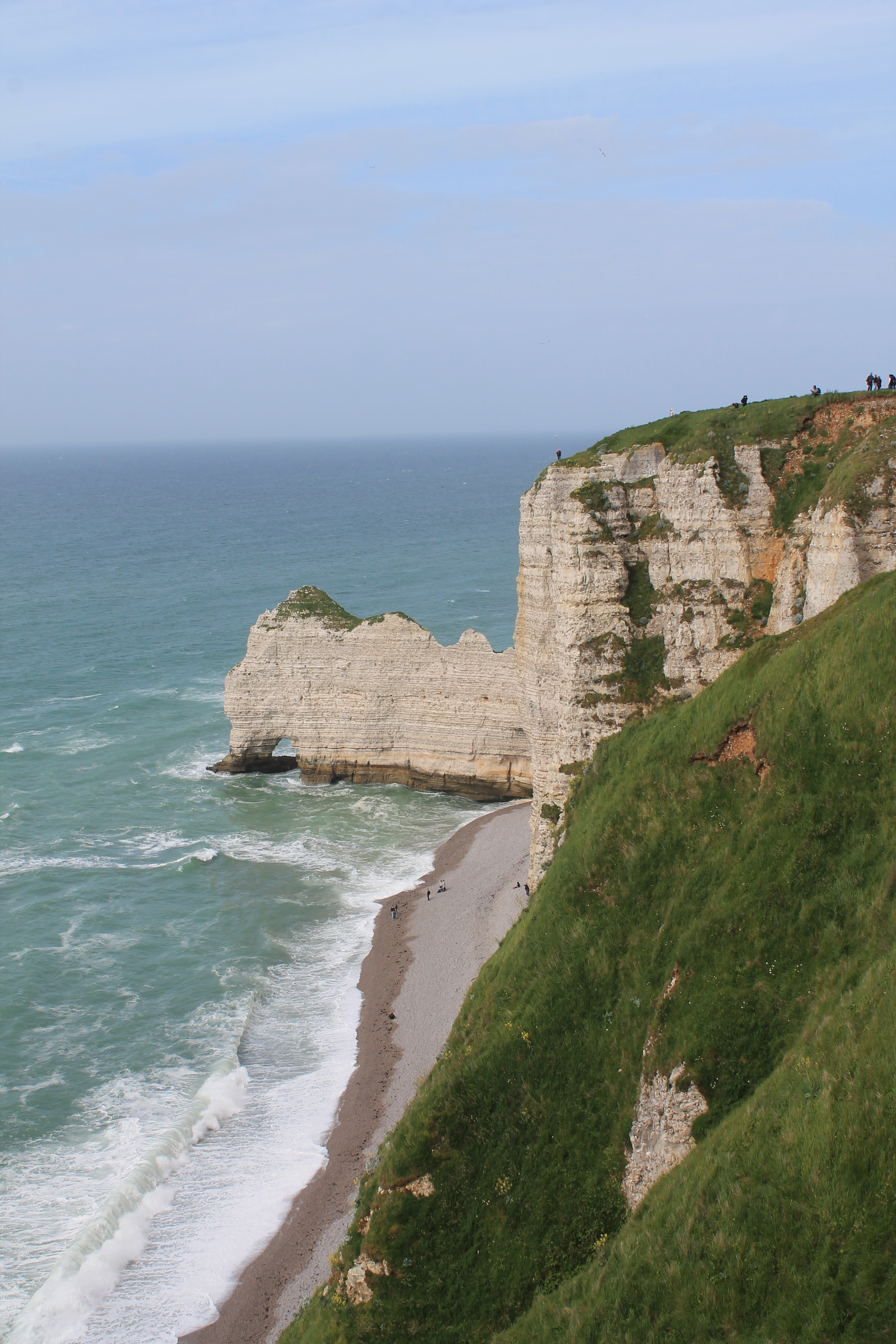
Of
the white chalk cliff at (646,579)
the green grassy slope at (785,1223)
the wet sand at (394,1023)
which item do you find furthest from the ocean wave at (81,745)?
the green grassy slope at (785,1223)

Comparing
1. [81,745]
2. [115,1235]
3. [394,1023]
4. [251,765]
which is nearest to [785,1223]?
[115,1235]

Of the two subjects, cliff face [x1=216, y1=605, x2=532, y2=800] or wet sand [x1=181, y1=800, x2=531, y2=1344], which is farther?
cliff face [x1=216, y1=605, x2=532, y2=800]

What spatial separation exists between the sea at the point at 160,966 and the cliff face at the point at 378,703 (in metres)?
1.67

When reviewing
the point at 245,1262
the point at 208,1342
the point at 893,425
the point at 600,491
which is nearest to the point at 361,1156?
the point at 245,1262

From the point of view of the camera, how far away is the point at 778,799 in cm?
1875

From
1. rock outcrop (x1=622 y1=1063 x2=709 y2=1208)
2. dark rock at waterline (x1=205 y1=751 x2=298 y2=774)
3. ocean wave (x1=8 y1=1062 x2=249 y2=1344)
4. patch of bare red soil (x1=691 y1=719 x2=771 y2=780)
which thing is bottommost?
ocean wave (x1=8 y1=1062 x2=249 y2=1344)

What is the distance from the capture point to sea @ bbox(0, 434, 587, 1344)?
26359 millimetres

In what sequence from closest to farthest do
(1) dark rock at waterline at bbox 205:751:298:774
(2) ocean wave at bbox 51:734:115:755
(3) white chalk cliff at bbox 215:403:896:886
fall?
(3) white chalk cliff at bbox 215:403:896:886 → (1) dark rock at waterline at bbox 205:751:298:774 → (2) ocean wave at bbox 51:734:115:755

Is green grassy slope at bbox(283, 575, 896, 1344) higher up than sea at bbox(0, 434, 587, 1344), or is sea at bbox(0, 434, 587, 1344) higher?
green grassy slope at bbox(283, 575, 896, 1344)

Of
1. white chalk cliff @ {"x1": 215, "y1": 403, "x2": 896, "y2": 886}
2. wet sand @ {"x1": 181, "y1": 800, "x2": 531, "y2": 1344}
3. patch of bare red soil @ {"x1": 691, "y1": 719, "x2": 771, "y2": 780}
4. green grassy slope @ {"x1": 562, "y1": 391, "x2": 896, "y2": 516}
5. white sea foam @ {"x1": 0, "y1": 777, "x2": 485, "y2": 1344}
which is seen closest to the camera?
patch of bare red soil @ {"x1": 691, "y1": 719, "x2": 771, "y2": 780}

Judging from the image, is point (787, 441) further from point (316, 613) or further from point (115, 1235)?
point (316, 613)

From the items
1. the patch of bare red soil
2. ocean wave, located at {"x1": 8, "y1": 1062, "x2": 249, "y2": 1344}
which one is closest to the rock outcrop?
the patch of bare red soil

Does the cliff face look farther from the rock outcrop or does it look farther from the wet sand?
the rock outcrop

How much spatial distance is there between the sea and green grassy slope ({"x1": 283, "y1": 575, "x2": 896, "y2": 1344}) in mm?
8791
